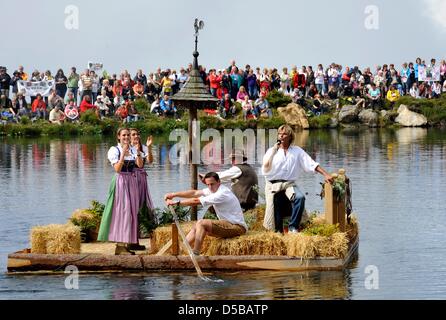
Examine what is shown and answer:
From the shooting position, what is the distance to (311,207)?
3222 cm

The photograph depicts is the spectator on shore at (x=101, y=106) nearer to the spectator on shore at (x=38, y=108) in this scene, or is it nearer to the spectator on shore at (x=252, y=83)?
the spectator on shore at (x=38, y=108)

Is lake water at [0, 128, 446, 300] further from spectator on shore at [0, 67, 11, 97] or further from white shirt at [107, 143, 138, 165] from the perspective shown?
spectator on shore at [0, 67, 11, 97]

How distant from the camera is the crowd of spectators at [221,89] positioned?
2247 inches

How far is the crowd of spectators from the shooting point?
57062mm

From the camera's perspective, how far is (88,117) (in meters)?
57.6

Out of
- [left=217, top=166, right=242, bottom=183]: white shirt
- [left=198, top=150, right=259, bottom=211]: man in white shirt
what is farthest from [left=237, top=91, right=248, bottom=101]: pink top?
[left=217, top=166, right=242, bottom=183]: white shirt

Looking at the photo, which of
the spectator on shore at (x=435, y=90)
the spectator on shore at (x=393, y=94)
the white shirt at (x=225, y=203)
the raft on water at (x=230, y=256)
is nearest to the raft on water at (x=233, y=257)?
the raft on water at (x=230, y=256)

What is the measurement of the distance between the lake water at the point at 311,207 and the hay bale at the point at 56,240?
555 mm

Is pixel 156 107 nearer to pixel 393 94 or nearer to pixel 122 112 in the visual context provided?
pixel 122 112

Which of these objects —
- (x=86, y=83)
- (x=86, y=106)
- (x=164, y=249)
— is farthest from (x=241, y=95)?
(x=164, y=249)

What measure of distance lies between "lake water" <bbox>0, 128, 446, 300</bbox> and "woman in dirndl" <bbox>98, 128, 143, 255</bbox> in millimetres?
730

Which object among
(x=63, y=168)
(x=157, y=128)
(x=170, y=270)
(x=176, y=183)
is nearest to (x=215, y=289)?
(x=170, y=270)

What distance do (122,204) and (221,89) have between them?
34447 millimetres

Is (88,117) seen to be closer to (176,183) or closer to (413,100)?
(413,100)
